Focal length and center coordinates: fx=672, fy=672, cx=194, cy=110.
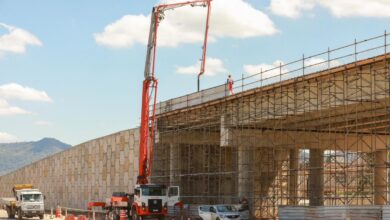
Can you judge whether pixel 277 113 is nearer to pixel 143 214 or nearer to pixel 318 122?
pixel 318 122

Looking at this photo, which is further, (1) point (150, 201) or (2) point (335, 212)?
(1) point (150, 201)

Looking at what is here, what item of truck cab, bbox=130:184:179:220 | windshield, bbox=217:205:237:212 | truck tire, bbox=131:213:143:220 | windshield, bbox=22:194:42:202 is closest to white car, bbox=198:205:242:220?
windshield, bbox=217:205:237:212

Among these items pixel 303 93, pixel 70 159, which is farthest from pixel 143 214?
pixel 70 159

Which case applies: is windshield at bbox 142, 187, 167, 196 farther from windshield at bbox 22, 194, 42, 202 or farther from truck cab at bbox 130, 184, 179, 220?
windshield at bbox 22, 194, 42, 202

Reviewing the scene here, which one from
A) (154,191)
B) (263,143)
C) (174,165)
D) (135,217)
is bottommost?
(135,217)

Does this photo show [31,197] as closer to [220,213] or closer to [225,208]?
[225,208]

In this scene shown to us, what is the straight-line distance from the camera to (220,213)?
4075 cm

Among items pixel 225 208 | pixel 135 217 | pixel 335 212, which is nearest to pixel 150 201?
pixel 135 217

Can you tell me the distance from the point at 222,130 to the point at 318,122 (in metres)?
7.03

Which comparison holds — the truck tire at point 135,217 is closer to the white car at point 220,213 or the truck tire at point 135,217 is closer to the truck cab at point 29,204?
the white car at point 220,213

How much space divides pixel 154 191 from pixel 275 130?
10.5m

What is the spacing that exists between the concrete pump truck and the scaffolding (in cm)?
324

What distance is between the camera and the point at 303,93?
1564 inches

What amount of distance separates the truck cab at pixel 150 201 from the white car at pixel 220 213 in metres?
3.50
